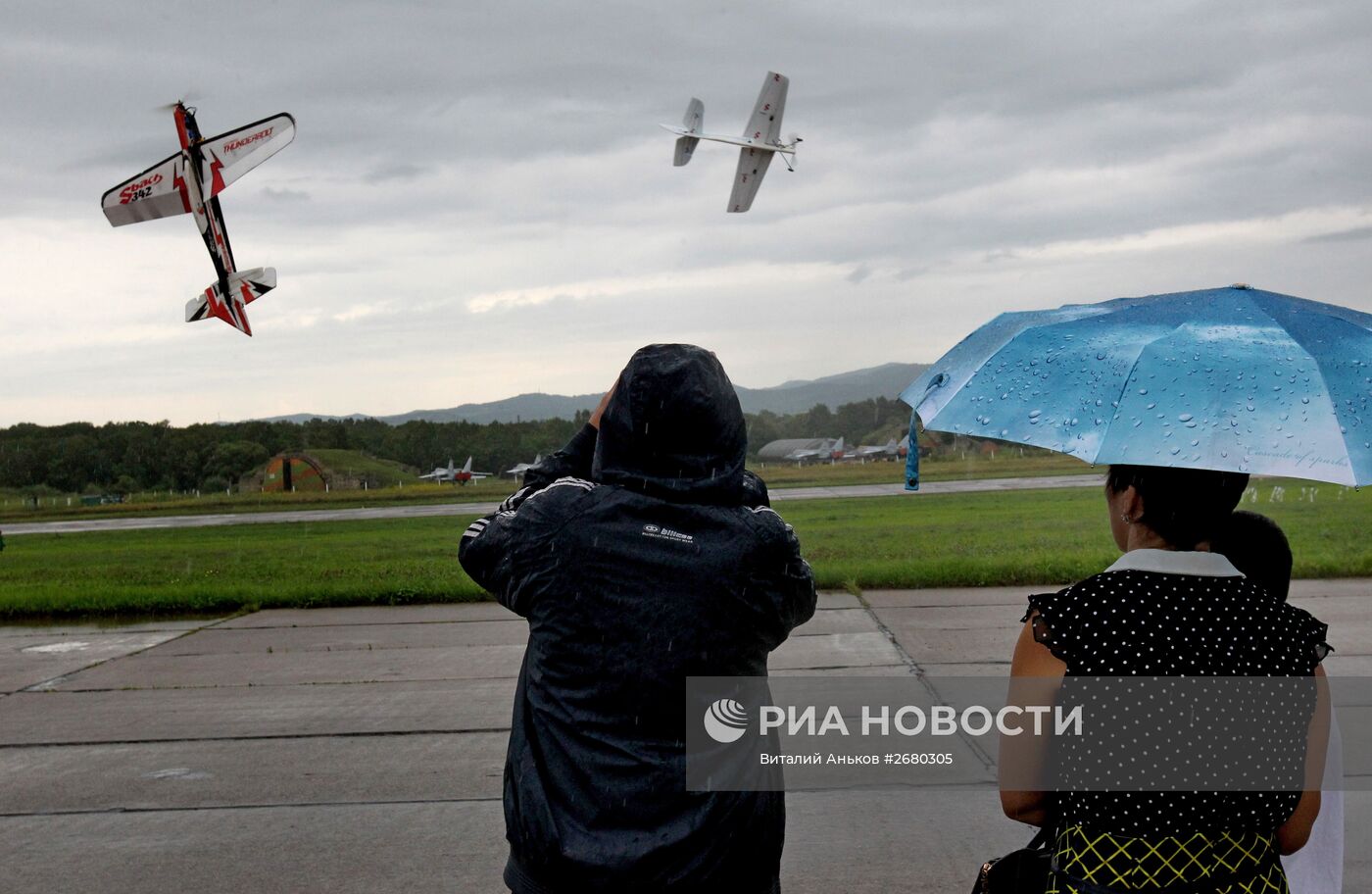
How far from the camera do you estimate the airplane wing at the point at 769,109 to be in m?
12.5

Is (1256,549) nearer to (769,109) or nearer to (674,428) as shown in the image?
(674,428)

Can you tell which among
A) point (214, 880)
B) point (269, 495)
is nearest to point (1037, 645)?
point (214, 880)

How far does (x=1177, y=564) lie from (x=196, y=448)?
3516cm

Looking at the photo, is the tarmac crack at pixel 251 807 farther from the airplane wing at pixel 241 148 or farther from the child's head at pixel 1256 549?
the airplane wing at pixel 241 148

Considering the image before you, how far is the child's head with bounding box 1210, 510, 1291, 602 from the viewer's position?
285 centimetres

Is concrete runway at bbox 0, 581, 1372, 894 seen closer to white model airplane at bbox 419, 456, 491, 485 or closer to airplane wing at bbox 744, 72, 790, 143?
airplane wing at bbox 744, 72, 790, 143

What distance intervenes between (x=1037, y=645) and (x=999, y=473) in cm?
4083

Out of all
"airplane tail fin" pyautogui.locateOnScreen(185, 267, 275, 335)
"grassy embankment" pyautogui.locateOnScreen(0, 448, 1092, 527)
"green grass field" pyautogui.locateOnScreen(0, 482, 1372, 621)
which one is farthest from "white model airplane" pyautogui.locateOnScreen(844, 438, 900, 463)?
"airplane tail fin" pyautogui.locateOnScreen(185, 267, 275, 335)

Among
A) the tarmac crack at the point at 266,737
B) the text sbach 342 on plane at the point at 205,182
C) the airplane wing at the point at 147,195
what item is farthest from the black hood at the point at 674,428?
the airplane wing at the point at 147,195

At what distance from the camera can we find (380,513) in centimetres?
2955

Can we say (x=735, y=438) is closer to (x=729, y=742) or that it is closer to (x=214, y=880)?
(x=729, y=742)

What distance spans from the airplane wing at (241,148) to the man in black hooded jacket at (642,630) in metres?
6.04

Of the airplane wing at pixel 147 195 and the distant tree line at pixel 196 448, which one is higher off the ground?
the airplane wing at pixel 147 195

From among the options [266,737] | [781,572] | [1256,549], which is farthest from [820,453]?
[781,572]
